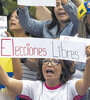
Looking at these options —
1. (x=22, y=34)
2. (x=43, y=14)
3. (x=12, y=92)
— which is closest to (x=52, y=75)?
(x=12, y=92)

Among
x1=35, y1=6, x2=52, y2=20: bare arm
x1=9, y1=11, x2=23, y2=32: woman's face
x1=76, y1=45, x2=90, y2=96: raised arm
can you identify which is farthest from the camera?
x1=35, y1=6, x2=52, y2=20: bare arm

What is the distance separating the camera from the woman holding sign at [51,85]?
3143 mm

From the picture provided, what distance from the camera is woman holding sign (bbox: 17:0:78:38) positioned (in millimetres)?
3604

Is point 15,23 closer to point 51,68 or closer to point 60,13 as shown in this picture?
point 60,13

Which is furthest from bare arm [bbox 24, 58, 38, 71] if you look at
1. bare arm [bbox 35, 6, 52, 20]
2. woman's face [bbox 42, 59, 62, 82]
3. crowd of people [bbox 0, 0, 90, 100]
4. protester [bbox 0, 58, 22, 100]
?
bare arm [bbox 35, 6, 52, 20]

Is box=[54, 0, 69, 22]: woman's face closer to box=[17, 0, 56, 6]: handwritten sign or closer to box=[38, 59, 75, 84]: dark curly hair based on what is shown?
box=[17, 0, 56, 6]: handwritten sign

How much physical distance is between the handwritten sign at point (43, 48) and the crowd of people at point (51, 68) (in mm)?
88

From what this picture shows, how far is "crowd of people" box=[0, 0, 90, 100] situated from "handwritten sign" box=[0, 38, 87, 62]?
88mm

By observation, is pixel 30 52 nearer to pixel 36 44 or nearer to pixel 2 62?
pixel 36 44

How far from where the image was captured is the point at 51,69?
10.6ft

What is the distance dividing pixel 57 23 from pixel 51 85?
76cm

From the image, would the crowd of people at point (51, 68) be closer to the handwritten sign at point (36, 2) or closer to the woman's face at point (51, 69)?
the woman's face at point (51, 69)

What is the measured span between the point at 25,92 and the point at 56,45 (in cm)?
47

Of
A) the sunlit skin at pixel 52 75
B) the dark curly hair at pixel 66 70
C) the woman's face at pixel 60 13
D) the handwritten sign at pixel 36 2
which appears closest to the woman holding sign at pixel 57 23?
the woman's face at pixel 60 13
